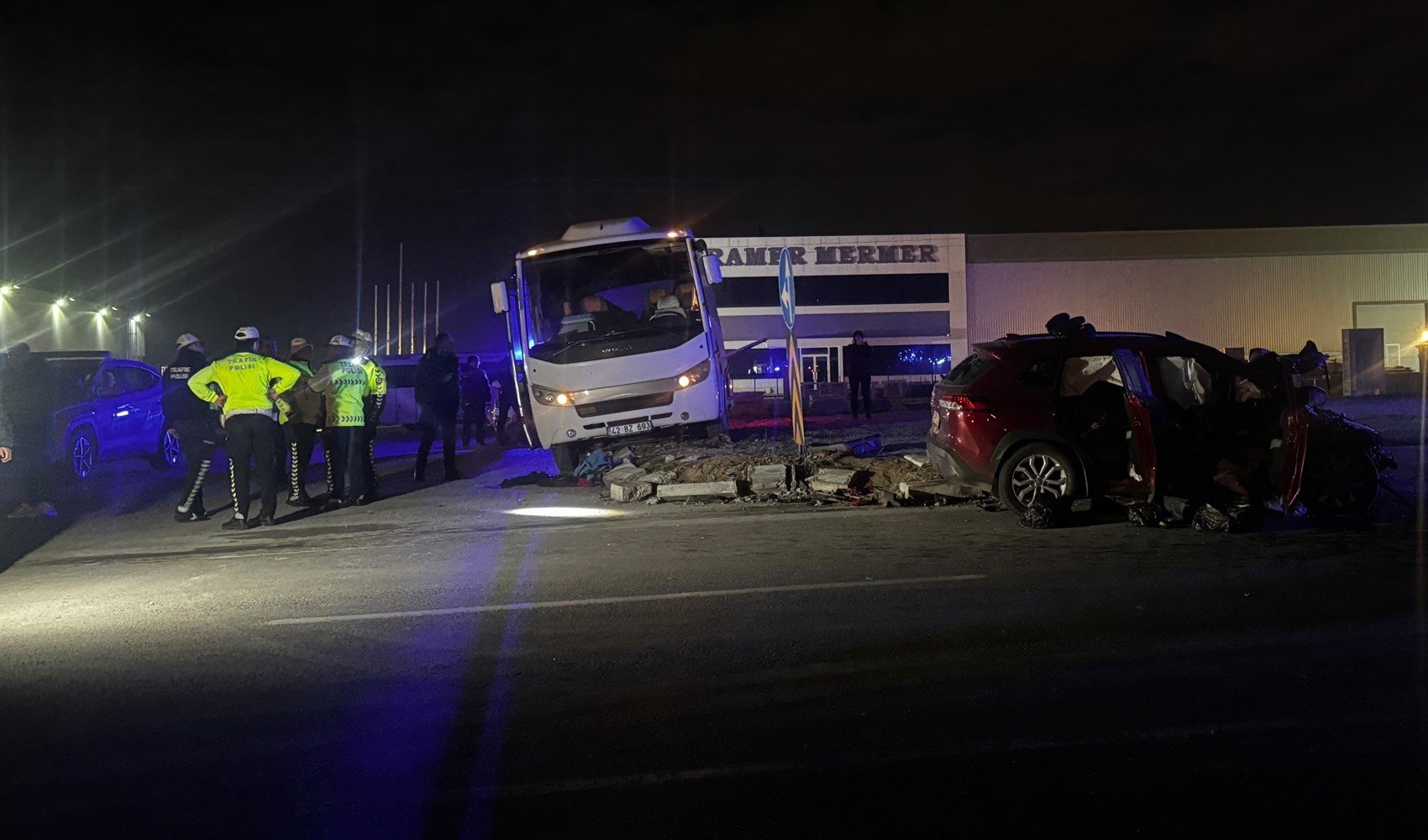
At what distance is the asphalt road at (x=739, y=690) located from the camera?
378cm

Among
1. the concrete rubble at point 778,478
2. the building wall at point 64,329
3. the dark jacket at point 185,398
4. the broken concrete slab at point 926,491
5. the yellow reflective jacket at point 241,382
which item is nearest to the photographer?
the yellow reflective jacket at point 241,382

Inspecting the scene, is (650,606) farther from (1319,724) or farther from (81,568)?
→ (81,568)

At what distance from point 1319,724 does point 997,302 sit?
4627 cm

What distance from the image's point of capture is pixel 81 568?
8898mm

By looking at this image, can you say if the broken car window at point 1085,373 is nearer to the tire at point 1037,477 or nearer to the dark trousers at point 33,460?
the tire at point 1037,477

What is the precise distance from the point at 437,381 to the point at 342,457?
206 centimetres

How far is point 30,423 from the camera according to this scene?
12898mm

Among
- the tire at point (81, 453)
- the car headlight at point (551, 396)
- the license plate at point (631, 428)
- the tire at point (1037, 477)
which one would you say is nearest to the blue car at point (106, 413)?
the tire at point (81, 453)

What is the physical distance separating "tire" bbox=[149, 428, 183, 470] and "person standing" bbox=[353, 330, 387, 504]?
5697 millimetres

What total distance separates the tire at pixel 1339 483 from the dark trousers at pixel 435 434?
10.2 m

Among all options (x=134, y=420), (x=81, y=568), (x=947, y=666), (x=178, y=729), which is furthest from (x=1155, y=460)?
→ (x=134, y=420)

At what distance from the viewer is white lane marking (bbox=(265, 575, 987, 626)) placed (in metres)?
6.74

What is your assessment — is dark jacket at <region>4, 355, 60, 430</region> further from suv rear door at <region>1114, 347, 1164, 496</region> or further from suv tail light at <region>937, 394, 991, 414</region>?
suv rear door at <region>1114, 347, 1164, 496</region>

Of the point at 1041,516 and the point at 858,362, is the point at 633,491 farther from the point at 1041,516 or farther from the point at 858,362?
the point at 858,362
